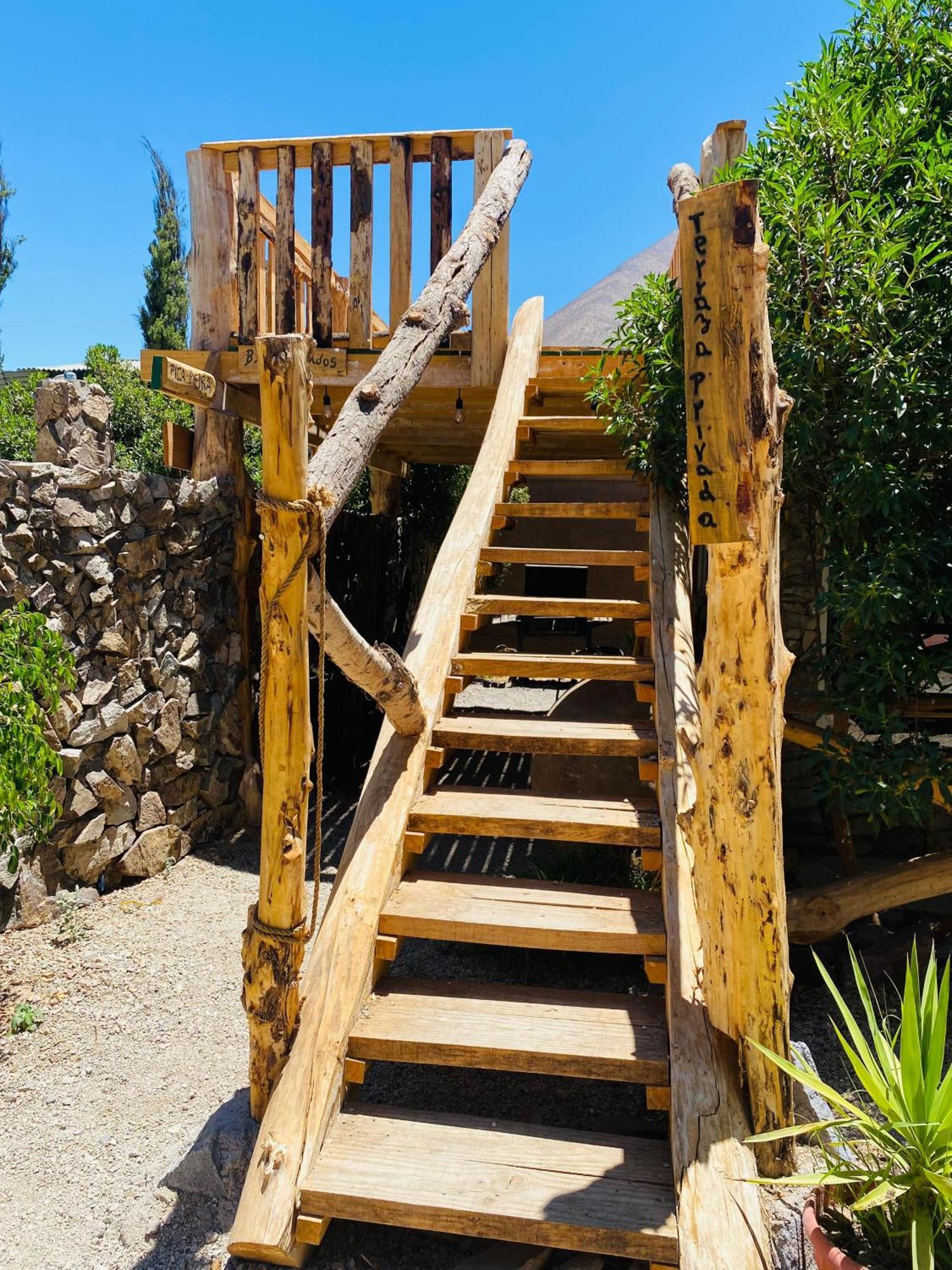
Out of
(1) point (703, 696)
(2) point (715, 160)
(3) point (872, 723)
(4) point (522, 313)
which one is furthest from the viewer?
(4) point (522, 313)

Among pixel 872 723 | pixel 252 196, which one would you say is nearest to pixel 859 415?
pixel 872 723

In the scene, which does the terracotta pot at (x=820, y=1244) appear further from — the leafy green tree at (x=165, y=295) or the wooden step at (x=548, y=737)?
the leafy green tree at (x=165, y=295)

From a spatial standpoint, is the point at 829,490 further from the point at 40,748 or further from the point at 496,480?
the point at 40,748

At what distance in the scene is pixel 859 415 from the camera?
3.28 metres

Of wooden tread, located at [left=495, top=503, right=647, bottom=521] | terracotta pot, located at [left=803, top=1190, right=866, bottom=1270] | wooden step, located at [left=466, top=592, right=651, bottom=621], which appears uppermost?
wooden tread, located at [left=495, top=503, right=647, bottom=521]

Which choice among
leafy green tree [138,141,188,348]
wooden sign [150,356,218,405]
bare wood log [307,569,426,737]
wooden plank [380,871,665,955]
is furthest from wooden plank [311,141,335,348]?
leafy green tree [138,141,188,348]

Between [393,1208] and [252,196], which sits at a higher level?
[252,196]

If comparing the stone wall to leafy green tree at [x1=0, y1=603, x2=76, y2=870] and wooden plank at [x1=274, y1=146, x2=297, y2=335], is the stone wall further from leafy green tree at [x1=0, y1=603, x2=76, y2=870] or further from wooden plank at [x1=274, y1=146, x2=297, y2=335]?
wooden plank at [x1=274, y1=146, x2=297, y2=335]

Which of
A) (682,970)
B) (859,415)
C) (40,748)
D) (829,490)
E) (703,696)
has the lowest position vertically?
(682,970)

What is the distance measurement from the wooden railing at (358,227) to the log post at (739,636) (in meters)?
3.75

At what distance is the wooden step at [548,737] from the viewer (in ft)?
11.0

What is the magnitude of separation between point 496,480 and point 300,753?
258 cm

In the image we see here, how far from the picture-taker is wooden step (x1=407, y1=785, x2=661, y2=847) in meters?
3.05

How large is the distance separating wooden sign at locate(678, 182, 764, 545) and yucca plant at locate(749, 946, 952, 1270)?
113 centimetres
